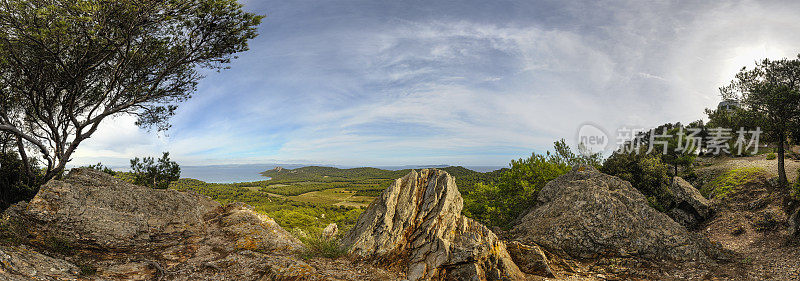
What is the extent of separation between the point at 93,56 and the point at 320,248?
1420cm

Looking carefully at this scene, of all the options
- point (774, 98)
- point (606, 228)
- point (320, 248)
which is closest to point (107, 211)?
point (320, 248)

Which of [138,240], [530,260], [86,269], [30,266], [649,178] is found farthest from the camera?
[649,178]

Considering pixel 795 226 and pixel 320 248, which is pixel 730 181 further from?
pixel 320 248

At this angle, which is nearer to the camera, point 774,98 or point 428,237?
point 428,237

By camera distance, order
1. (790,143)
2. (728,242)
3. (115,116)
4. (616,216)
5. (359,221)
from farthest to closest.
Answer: (790,143) → (728,242) → (115,116) → (616,216) → (359,221)

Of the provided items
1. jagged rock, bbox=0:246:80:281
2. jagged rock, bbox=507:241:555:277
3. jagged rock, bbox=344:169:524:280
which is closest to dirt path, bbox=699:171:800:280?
jagged rock, bbox=507:241:555:277

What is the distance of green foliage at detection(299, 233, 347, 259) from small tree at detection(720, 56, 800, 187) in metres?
31.8

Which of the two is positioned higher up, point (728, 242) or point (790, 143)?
point (790, 143)

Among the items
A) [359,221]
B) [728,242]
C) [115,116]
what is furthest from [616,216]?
[115,116]

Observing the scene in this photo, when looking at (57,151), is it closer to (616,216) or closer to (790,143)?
(616,216)

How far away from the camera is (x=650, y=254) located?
12938 mm

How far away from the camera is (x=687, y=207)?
22.0m

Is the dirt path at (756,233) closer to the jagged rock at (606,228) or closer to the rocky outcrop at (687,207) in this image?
the rocky outcrop at (687,207)

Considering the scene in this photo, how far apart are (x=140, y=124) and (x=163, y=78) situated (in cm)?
405
